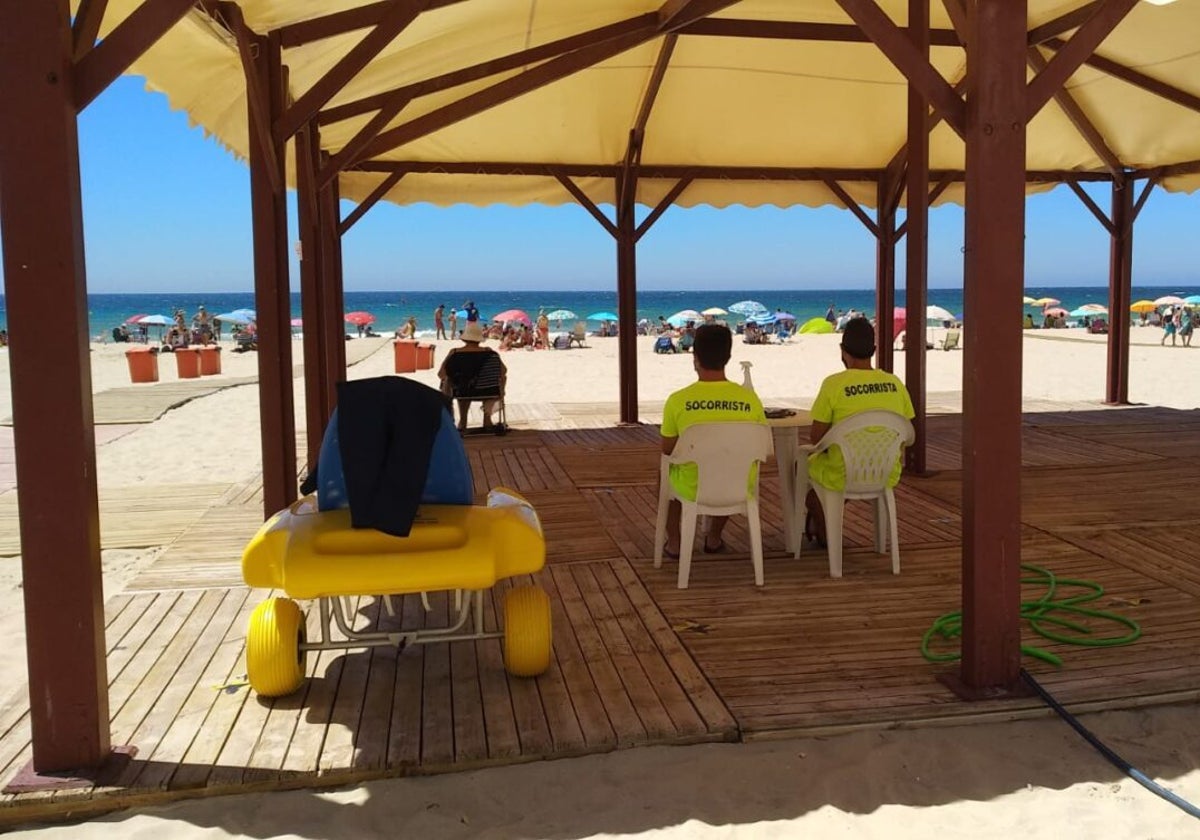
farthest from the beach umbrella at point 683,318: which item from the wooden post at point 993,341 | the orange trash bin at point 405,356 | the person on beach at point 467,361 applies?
the wooden post at point 993,341

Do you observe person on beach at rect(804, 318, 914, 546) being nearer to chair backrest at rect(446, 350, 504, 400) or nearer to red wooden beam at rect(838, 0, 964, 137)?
red wooden beam at rect(838, 0, 964, 137)

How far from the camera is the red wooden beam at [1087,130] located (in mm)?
8133

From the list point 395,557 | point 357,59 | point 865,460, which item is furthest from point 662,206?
point 395,557

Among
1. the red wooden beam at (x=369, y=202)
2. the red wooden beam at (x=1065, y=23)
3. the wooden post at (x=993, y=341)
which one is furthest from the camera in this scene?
the red wooden beam at (x=369, y=202)

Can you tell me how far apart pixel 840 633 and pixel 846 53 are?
5038 mm

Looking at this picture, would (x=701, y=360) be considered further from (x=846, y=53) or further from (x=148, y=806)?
(x=846, y=53)

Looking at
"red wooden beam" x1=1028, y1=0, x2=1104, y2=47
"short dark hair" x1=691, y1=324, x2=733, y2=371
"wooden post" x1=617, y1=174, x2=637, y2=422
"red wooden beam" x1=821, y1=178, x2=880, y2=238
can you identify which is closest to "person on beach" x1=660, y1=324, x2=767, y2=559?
"short dark hair" x1=691, y1=324, x2=733, y2=371

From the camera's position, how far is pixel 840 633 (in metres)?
3.31

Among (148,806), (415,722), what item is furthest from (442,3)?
(148,806)

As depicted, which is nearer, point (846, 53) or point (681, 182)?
point (846, 53)

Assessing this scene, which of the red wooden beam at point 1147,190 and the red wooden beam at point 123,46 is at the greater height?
the red wooden beam at point 1147,190

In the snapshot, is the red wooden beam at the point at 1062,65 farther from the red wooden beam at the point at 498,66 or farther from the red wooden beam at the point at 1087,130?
the red wooden beam at the point at 1087,130

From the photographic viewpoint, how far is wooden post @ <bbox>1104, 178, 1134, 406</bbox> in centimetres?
967

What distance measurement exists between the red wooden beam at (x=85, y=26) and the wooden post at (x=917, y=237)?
170 inches
